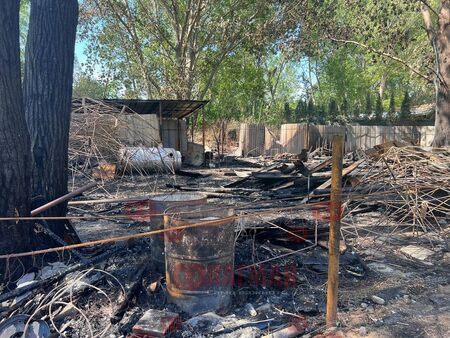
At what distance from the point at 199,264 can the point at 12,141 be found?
2278 mm

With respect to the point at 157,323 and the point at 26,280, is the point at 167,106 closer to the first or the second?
the point at 26,280

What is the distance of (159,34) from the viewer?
20.8 m

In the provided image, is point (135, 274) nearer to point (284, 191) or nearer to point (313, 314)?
point (313, 314)

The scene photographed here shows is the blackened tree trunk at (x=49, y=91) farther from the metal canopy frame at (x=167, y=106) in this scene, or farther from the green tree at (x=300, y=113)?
the green tree at (x=300, y=113)

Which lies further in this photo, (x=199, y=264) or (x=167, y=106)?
(x=167, y=106)

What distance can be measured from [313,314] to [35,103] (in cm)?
378

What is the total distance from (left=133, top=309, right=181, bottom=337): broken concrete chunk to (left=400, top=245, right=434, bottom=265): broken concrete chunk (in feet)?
10.7

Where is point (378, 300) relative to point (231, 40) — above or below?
below

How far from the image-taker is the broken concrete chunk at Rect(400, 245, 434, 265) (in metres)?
4.83

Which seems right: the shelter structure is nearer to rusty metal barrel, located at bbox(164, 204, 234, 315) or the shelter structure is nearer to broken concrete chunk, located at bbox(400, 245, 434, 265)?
broken concrete chunk, located at bbox(400, 245, 434, 265)

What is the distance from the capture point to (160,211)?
13.5ft

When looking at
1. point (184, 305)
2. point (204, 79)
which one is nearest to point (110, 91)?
point (204, 79)

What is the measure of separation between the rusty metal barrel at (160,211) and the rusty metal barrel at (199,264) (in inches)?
21.4

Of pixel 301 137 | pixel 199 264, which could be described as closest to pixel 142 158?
pixel 199 264
